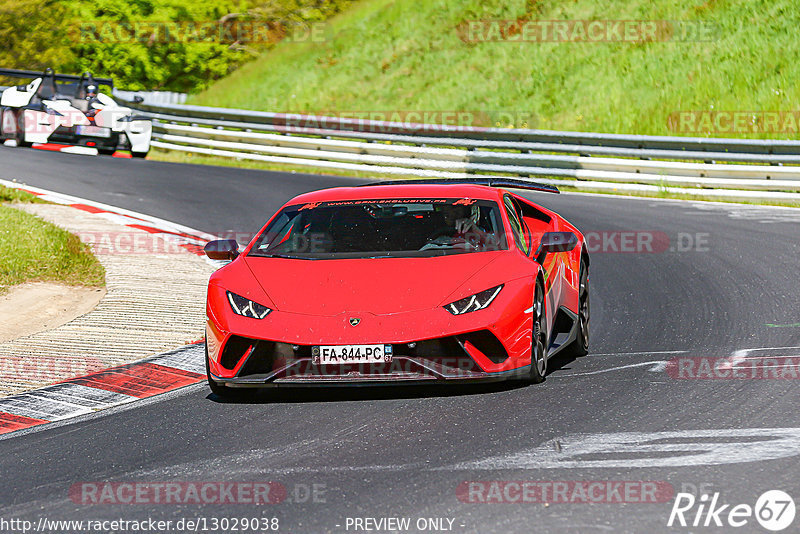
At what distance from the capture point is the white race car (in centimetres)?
2217

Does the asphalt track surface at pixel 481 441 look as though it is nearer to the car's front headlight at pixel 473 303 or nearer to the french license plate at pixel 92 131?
the car's front headlight at pixel 473 303

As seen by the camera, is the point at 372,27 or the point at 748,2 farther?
the point at 372,27

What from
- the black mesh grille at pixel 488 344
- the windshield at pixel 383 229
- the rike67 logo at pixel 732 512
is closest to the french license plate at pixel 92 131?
the windshield at pixel 383 229

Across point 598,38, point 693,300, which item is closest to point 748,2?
point 598,38

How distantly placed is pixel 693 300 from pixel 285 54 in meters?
31.1

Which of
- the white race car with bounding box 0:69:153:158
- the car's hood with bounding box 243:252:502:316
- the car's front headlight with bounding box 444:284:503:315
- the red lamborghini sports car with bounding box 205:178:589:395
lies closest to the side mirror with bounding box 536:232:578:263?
the red lamborghini sports car with bounding box 205:178:589:395

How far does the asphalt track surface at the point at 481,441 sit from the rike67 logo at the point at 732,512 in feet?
0.12

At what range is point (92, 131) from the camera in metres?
22.5

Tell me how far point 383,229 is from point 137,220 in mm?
8809

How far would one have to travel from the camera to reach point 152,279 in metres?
11.5

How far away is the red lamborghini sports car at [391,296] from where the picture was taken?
642 centimetres

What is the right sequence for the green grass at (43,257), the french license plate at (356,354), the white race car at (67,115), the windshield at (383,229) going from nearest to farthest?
the french license plate at (356,354)
the windshield at (383,229)
the green grass at (43,257)
the white race car at (67,115)

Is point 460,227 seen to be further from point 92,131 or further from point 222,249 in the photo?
point 92,131

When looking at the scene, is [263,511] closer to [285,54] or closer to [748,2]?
[748,2]
